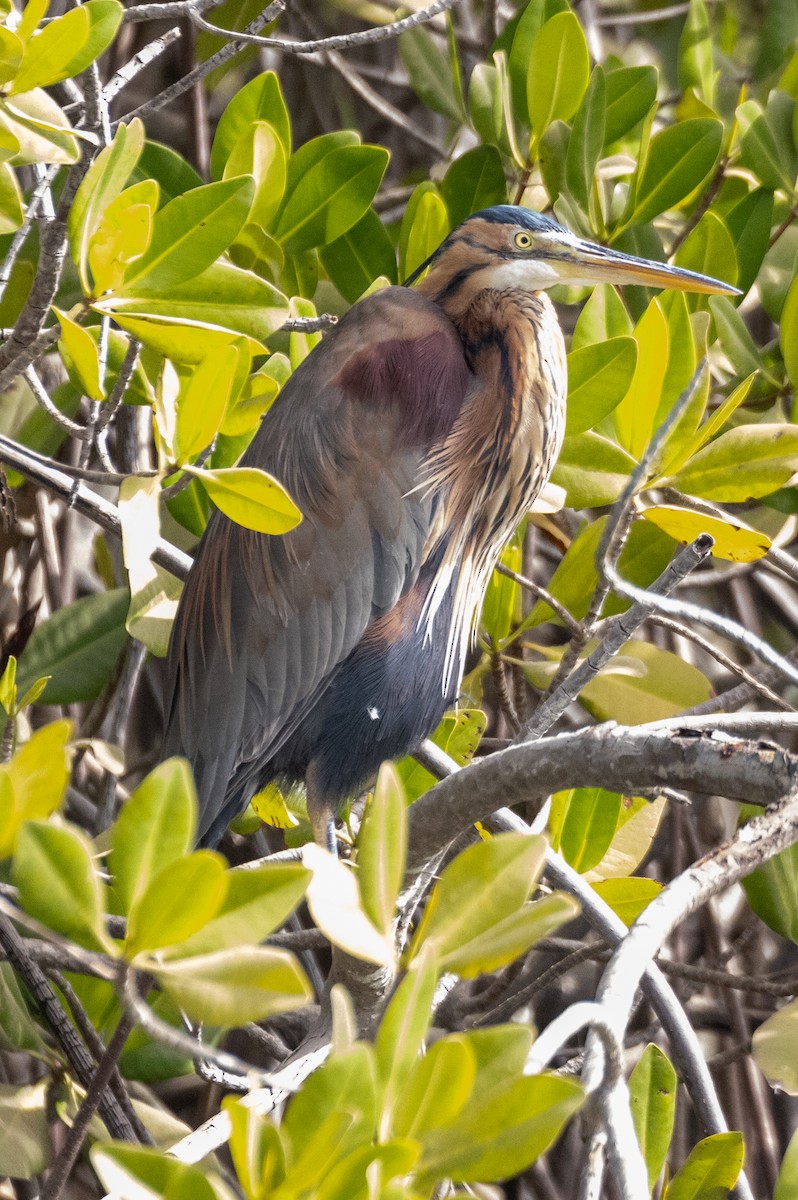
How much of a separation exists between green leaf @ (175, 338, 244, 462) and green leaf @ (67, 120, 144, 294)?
0.52ft

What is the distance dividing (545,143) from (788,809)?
4.50 feet

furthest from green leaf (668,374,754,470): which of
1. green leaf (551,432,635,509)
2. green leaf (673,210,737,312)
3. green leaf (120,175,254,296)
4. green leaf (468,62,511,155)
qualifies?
green leaf (468,62,511,155)

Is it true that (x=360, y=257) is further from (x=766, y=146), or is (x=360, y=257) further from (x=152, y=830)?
(x=152, y=830)

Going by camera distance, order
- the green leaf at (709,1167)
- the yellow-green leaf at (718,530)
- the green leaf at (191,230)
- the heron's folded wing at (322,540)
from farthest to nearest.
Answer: the heron's folded wing at (322,540)
the yellow-green leaf at (718,530)
the green leaf at (191,230)
the green leaf at (709,1167)

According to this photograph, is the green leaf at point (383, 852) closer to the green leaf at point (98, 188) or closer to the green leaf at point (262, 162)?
the green leaf at point (98, 188)

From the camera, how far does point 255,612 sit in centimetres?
222

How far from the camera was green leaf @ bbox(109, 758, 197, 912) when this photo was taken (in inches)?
32.4

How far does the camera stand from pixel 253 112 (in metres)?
2.03

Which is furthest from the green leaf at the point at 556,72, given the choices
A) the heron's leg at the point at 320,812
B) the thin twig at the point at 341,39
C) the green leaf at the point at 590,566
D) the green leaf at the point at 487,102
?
the heron's leg at the point at 320,812

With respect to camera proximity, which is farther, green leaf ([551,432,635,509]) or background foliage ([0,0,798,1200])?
green leaf ([551,432,635,509])

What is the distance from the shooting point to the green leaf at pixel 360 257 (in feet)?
7.25

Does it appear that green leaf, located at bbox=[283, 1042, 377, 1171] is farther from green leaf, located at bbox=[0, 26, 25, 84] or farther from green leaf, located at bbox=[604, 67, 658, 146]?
green leaf, located at bbox=[604, 67, 658, 146]

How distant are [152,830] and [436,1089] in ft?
0.78

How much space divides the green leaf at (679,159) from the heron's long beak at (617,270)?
13 cm
